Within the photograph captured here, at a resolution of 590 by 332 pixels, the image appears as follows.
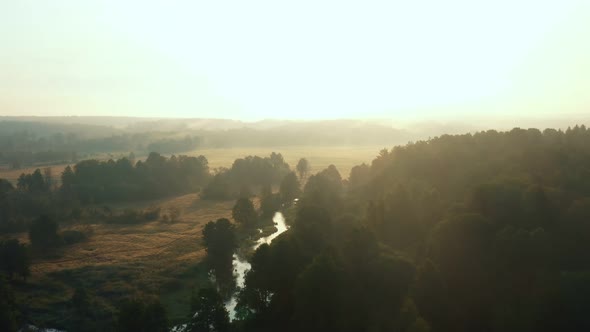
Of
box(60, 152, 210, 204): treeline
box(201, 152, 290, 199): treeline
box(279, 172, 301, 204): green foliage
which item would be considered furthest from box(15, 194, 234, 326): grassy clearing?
box(201, 152, 290, 199): treeline

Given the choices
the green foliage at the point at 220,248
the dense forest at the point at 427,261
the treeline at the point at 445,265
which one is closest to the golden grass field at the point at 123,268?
the green foliage at the point at 220,248

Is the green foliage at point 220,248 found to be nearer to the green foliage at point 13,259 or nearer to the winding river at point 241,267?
the winding river at point 241,267

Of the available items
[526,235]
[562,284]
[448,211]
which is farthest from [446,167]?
[562,284]

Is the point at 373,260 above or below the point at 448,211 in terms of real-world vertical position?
below

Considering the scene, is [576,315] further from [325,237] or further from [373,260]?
[325,237]

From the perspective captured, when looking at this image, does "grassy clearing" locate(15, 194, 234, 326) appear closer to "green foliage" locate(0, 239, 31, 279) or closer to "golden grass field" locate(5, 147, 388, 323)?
"golden grass field" locate(5, 147, 388, 323)
